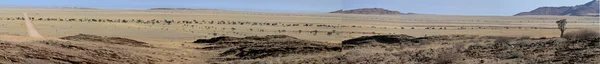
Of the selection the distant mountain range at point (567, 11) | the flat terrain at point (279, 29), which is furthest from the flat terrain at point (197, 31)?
the distant mountain range at point (567, 11)

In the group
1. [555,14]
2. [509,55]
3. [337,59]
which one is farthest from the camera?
[555,14]

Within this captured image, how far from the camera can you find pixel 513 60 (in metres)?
11.5

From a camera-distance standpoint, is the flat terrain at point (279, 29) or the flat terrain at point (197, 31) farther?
the flat terrain at point (279, 29)

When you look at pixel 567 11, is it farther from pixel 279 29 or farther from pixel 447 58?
pixel 447 58

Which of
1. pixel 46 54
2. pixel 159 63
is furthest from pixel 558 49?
pixel 46 54

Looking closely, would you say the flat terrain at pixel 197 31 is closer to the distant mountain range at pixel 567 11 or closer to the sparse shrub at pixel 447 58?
the sparse shrub at pixel 447 58

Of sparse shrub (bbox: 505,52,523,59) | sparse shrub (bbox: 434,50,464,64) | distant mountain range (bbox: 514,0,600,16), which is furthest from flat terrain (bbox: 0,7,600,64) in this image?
distant mountain range (bbox: 514,0,600,16)

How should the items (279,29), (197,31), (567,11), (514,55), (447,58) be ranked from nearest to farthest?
(447,58) < (514,55) < (197,31) < (279,29) < (567,11)

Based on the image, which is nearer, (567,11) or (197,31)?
(197,31)

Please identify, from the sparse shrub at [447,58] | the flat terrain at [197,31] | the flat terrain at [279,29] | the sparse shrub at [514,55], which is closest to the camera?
the sparse shrub at [447,58]

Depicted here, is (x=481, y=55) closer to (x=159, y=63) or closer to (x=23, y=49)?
(x=159, y=63)

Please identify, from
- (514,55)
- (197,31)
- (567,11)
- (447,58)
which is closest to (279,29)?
(197,31)

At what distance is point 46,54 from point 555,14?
9003 cm

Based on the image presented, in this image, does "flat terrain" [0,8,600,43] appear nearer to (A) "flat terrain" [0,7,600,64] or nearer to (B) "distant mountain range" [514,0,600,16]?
(A) "flat terrain" [0,7,600,64]
